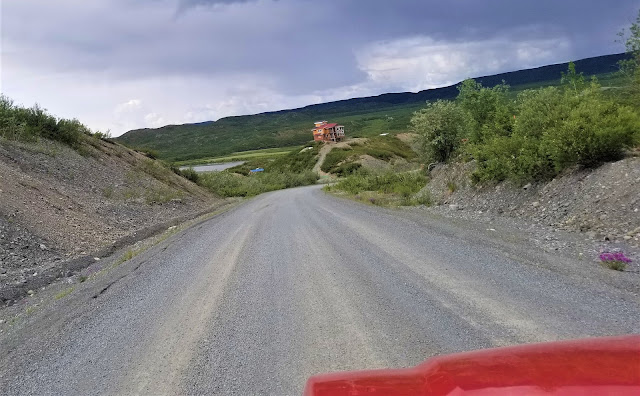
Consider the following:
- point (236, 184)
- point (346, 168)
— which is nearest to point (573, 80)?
point (236, 184)

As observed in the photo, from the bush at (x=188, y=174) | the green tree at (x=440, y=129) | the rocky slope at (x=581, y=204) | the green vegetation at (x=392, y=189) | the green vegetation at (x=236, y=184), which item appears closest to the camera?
the rocky slope at (x=581, y=204)

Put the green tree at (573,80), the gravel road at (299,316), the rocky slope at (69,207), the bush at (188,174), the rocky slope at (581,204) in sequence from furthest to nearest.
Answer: the bush at (188,174) → the green tree at (573,80) → the rocky slope at (69,207) → the rocky slope at (581,204) → the gravel road at (299,316)

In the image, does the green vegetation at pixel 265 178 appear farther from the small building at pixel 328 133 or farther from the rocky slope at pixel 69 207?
the small building at pixel 328 133

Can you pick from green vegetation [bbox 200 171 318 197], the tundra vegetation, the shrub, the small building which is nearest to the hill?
green vegetation [bbox 200 171 318 197]

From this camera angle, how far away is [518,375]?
186cm

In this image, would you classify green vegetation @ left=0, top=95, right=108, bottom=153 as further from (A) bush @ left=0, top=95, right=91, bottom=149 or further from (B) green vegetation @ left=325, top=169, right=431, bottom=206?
(B) green vegetation @ left=325, top=169, right=431, bottom=206

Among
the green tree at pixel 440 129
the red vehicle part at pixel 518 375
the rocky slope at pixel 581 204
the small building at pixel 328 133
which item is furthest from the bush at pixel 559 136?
the small building at pixel 328 133

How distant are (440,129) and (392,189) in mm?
4832

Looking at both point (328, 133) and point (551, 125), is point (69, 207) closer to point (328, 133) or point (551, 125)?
point (551, 125)

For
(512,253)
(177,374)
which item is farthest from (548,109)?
(177,374)

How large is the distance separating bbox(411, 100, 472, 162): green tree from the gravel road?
12346 mm

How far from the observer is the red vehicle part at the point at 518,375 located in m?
1.72

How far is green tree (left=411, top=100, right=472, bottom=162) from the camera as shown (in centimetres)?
2032

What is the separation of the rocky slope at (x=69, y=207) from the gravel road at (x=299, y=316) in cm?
268
